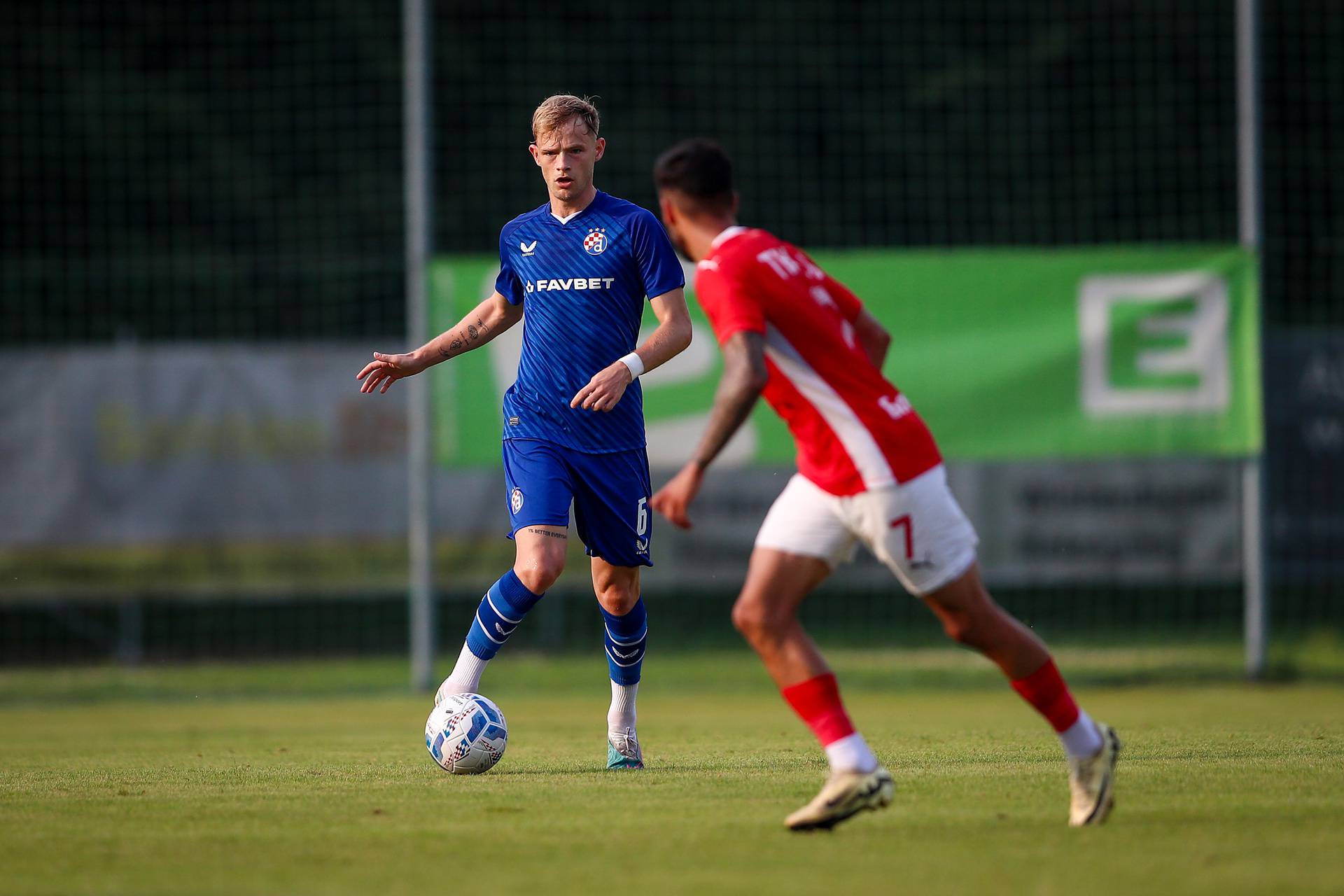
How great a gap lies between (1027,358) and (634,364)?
271 inches

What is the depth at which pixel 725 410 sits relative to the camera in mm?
4734

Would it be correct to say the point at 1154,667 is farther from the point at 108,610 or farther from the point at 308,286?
the point at 308,286

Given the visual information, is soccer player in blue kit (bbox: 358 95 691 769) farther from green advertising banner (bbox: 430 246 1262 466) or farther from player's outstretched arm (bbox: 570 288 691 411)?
green advertising banner (bbox: 430 246 1262 466)

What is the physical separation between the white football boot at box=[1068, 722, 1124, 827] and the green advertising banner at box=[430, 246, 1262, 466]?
7.76 m

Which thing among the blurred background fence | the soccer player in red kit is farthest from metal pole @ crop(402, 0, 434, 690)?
the soccer player in red kit

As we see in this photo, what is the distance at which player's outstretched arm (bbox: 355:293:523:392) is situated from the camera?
698cm

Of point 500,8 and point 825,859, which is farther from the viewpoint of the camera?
point 500,8

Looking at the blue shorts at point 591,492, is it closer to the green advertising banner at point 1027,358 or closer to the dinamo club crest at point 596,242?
the dinamo club crest at point 596,242

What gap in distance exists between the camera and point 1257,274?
42.3ft

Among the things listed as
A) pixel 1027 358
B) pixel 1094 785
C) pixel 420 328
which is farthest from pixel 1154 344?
pixel 1094 785

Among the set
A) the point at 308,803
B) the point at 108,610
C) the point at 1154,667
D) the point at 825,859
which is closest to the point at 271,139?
the point at 108,610

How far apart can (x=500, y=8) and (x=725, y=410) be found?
17.4 metres

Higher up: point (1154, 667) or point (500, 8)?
point (500, 8)

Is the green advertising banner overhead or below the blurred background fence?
below
